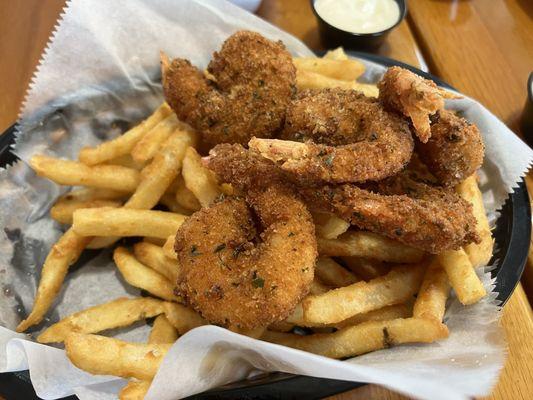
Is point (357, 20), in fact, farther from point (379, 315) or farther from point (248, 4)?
point (379, 315)

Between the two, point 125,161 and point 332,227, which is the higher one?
point 332,227

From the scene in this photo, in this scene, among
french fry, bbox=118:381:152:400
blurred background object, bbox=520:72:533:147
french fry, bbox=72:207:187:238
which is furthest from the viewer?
blurred background object, bbox=520:72:533:147

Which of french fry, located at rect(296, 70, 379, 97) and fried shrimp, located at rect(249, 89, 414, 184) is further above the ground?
fried shrimp, located at rect(249, 89, 414, 184)

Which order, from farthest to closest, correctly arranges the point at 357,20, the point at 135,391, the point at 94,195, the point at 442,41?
the point at 442,41 → the point at 357,20 → the point at 94,195 → the point at 135,391

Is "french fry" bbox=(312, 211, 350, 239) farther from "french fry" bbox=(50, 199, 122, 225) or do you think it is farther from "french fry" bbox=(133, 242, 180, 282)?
"french fry" bbox=(50, 199, 122, 225)

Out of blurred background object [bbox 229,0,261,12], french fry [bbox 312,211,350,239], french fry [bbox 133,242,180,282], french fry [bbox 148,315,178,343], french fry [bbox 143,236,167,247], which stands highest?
french fry [bbox 312,211,350,239]

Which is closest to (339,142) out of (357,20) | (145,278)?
(145,278)

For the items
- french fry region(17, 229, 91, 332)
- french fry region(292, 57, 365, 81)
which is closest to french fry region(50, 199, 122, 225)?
french fry region(17, 229, 91, 332)

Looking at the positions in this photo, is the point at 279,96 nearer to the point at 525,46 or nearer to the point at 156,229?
the point at 156,229

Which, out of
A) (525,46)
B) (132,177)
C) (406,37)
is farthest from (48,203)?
(525,46)
